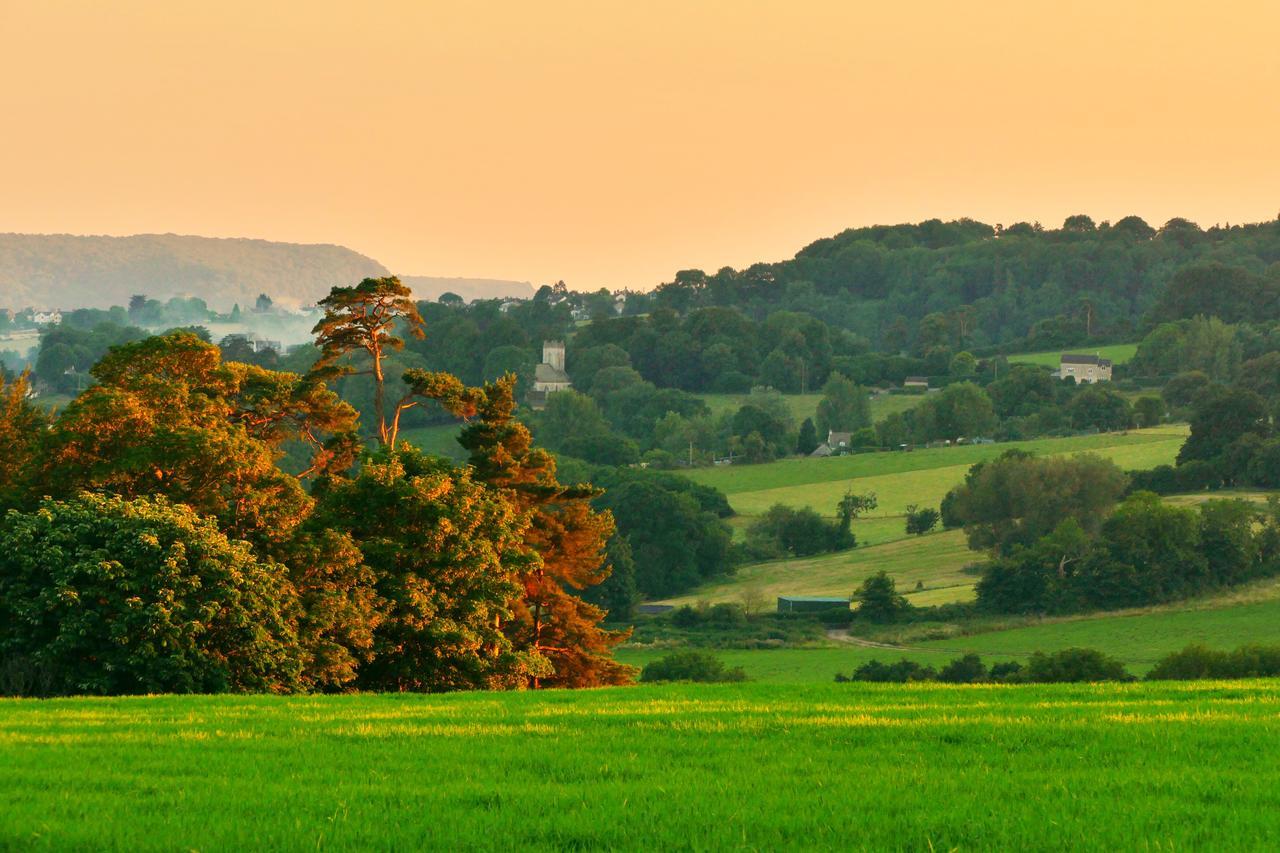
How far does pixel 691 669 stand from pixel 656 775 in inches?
2388

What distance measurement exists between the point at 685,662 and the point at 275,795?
6330 centimetres

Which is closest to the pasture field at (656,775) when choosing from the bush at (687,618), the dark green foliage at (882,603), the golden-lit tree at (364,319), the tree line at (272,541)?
the tree line at (272,541)

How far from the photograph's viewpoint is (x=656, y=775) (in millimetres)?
16375

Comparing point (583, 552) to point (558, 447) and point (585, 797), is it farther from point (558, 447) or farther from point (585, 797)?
point (558, 447)

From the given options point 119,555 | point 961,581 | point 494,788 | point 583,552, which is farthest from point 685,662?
point 494,788

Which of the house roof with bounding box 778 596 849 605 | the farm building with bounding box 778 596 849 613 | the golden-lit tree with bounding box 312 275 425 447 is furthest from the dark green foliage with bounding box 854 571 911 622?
the golden-lit tree with bounding box 312 275 425 447

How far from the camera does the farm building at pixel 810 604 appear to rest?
104m

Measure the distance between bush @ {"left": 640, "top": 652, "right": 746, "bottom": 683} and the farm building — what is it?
2492 centimetres

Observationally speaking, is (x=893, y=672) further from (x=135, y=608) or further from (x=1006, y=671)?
(x=135, y=608)

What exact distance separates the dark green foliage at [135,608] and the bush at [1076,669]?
38362 millimetres

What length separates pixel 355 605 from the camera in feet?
122

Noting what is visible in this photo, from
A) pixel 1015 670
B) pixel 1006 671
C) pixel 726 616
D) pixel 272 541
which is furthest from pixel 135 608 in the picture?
pixel 726 616

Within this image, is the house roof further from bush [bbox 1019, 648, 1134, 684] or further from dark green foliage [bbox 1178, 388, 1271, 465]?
dark green foliage [bbox 1178, 388, 1271, 465]

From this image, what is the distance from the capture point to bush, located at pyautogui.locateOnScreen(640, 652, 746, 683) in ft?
249
